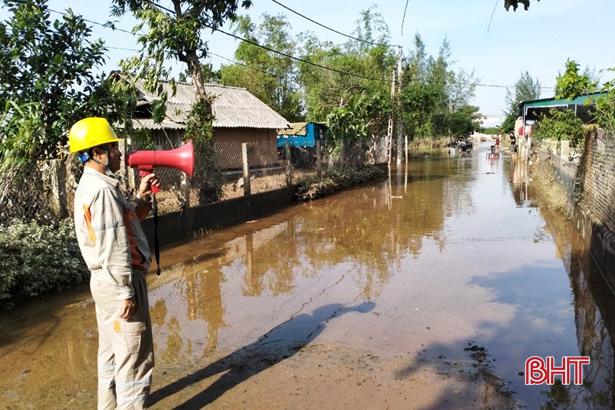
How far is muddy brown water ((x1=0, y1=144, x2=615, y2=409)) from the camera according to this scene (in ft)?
12.0

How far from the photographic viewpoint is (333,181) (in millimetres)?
16406

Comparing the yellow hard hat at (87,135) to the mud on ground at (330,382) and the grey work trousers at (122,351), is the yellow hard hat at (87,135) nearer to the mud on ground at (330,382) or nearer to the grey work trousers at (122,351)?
the grey work trousers at (122,351)

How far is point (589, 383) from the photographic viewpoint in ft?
12.1

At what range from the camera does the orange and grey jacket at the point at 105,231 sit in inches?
115

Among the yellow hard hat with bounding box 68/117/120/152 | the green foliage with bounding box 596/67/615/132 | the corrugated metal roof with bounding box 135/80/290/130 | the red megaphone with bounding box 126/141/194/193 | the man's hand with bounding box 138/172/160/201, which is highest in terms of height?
the corrugated metal roof with bounding box 135/80/290/130

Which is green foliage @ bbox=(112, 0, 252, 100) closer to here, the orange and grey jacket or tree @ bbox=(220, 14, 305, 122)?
the orange and grey jacket

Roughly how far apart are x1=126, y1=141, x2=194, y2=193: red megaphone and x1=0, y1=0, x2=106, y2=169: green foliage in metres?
3.30

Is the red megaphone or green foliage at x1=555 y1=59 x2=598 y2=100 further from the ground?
green foliage at x1=555 y1=59 x2=598 y2=100

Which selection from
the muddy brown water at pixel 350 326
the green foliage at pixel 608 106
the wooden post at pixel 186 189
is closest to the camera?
the muddy brown water at pixel 350 326

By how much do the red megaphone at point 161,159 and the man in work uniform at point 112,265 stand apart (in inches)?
18.1

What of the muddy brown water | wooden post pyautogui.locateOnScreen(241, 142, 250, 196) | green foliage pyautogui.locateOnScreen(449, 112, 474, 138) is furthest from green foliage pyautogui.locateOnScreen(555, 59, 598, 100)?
green foliage pyautogui.locateOnScreen(449, 112, 474, 138)

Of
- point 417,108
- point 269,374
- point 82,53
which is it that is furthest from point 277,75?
point 269,374

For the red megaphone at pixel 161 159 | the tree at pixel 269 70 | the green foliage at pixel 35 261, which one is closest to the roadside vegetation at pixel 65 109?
the green foliage at pixel 35 261

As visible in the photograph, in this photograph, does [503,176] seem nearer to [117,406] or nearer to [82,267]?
[82,267]
